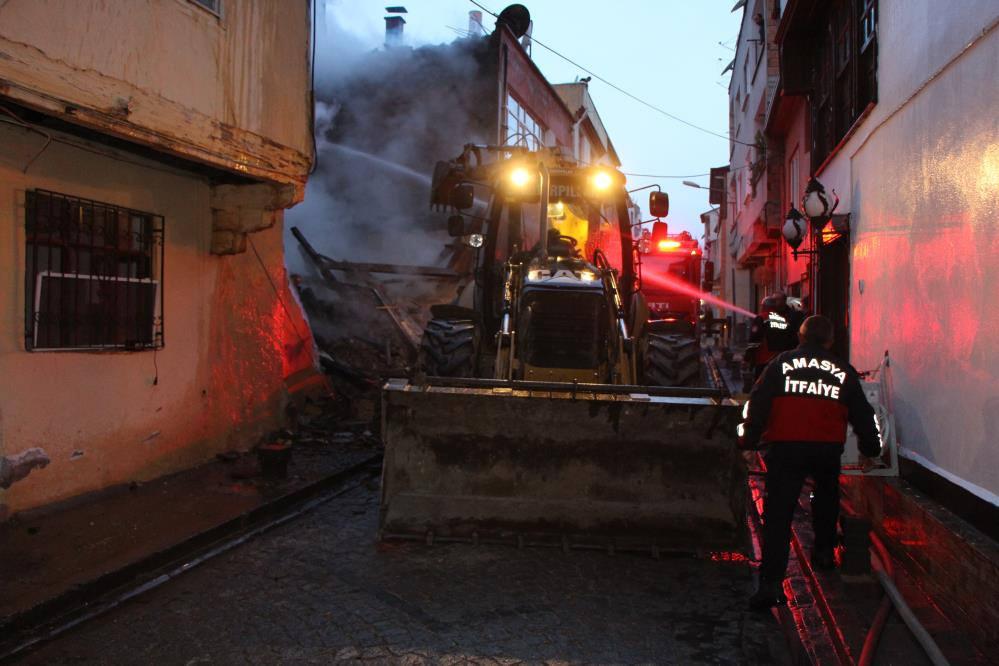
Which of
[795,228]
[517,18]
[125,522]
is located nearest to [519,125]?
[517,18]

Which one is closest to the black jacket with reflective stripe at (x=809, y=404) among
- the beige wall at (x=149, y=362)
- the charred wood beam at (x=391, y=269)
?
the beige wall at (x=149, y=362)

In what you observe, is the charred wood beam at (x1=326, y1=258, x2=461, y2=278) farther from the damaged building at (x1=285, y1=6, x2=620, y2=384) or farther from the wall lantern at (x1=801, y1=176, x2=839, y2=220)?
the wall lantern at (x1=801, y1=176, x2=839, y2=220)

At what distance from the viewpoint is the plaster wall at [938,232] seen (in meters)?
4.62

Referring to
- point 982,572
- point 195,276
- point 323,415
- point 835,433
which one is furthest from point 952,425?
point 323,415

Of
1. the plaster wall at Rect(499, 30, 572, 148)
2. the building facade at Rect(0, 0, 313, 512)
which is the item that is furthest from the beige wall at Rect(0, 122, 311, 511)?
the plaster wall at Rect(499, 30, 572, 148)

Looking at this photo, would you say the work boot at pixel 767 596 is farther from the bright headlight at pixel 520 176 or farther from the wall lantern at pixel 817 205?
the wall lantern at pixel 817 205

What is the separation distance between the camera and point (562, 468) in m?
5.96

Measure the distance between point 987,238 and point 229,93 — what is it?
6187 mm

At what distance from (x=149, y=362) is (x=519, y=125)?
16356mm

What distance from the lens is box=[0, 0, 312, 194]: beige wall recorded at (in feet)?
17.9

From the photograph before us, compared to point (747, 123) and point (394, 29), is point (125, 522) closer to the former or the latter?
point (394, 29)

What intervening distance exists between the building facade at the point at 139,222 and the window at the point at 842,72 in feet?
20.0

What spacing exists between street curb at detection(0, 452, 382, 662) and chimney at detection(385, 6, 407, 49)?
56.3 ft

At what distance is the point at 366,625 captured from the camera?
455cm
